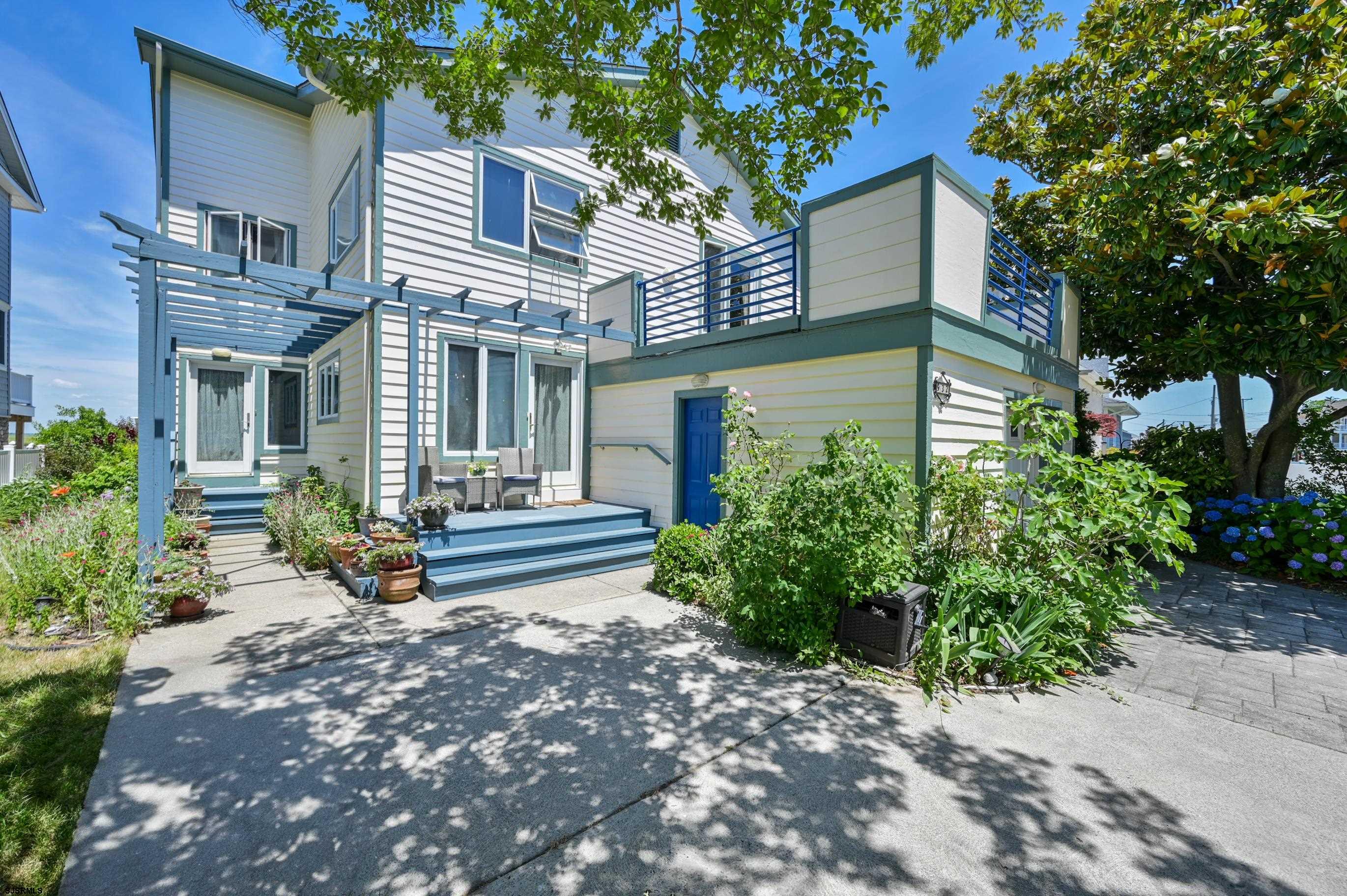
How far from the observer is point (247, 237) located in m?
10.8

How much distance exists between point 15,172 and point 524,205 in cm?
1766

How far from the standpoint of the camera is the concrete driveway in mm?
2254

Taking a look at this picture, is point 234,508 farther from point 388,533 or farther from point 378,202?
point 378,202

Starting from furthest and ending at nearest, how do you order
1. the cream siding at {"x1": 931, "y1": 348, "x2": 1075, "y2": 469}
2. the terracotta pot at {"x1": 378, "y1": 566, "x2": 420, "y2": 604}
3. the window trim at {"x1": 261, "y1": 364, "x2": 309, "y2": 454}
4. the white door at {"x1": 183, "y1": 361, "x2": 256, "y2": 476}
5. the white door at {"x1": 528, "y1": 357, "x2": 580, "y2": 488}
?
the window trim at {"x1": 261, "y1": 364, "x2": 309, "y2": 454}
the white door at {"x1": 183, "y1": 361, "x2": 256, "y2": 476}
the white door at {"x1": 528, "y1": 357, "x2": 580, "y2": 488}
the terracotta pot at {"x1": 378, "y1": 566, "x2": 420, "y2": 604}
the cream siding at {"x1": 931, "y1": 348, "x2": 1075, "y2": 469}

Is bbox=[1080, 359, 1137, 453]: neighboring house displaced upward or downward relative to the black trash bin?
upward

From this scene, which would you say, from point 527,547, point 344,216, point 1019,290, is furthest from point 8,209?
point 1019,290

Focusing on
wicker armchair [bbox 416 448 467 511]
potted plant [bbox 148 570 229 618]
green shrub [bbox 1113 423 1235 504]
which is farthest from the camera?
green shrub [bbox 1113 423 1235 504]

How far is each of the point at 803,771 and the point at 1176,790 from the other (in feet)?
6.40

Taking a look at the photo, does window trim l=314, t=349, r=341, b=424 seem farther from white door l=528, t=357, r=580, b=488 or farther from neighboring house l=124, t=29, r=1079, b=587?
white door l=528, t=357, r=580, b=488

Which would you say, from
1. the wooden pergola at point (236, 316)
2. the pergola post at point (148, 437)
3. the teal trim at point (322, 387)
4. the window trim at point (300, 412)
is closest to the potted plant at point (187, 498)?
the wooden pergola at point (236, 316)

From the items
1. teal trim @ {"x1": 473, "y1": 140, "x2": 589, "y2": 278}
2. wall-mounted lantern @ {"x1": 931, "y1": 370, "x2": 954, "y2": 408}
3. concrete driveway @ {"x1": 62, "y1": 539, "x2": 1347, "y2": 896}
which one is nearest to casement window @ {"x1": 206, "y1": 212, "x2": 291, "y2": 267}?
teal trim @ {"x1": 473, "y1": 140, "x2": 589, "y2": 278}

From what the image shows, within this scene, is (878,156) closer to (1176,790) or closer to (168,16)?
(1176,790)

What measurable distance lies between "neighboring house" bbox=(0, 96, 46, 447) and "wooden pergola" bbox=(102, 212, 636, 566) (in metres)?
9.99

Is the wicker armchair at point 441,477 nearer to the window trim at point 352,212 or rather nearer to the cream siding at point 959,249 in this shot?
the window trim at point 352,212
